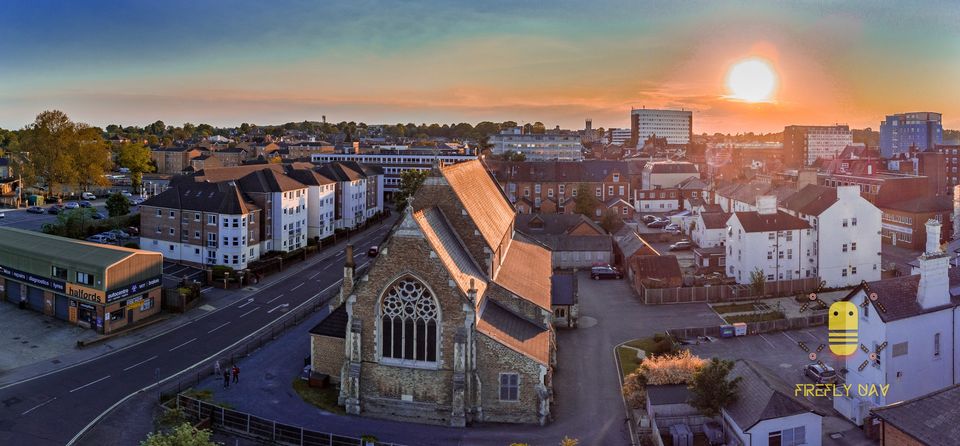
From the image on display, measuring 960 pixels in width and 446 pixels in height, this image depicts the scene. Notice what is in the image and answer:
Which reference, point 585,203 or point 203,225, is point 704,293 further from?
point 203,225

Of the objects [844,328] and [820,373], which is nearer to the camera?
[844,328]

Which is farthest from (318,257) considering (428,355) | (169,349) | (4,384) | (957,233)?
(957,233)

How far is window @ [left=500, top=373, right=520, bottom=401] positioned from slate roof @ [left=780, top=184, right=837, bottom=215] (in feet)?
124

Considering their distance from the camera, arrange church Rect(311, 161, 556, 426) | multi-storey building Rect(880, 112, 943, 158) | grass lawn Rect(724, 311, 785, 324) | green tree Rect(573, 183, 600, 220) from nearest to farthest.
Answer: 1. church Rect(311, 161, 556, 426)
2. grass lawn Rect(724, 311, 785, 324)
3. green tree Rect(573, 183, 600, 220)
4. multi-storey building Rect(880, 112, 943, 158)

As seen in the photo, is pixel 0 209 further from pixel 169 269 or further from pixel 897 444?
pixel 897 444

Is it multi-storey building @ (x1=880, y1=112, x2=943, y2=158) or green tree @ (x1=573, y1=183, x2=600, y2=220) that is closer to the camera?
green tree @ (x1=573, y1=183, x2=600, y2=220)

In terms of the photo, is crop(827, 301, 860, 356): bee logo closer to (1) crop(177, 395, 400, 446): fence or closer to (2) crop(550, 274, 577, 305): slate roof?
(2) crop(550, 274, 577, 305): slate roof

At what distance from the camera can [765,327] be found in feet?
149

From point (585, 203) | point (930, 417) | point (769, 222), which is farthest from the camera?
point (585, 203)

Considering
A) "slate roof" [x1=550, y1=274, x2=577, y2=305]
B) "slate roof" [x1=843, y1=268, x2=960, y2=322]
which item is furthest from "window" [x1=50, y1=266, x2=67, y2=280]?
"slate roof" [x1=843, y1=268, x2=960, y2=322]

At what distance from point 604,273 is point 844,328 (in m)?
27.3

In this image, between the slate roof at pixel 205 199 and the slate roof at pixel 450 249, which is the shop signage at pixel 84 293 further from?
the slate roof at pixel 450 249

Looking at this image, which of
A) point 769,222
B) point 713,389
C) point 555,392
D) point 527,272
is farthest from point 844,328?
point 769,222

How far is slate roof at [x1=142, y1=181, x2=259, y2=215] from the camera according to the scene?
62.0m
